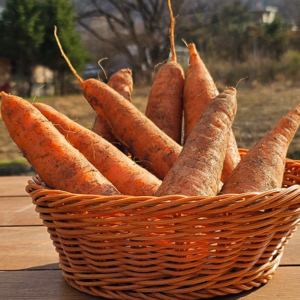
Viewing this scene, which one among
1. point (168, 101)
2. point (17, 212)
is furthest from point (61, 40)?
point (17, 212)

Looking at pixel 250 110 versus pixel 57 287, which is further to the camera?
pixel 250 110

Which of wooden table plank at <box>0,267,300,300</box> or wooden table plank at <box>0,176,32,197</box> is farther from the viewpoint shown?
wooden table plank at <box>0,176,32,197</box>

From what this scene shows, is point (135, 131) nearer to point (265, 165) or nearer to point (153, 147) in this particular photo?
point (153, 147)

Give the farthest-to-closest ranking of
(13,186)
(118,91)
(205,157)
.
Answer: (13,186) → (118,91) → (205,157)

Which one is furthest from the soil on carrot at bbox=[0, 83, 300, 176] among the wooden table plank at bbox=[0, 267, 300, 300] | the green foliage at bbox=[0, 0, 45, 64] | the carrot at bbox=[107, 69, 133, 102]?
the wooden table plank at bbox=[0, 267, 300, 300]

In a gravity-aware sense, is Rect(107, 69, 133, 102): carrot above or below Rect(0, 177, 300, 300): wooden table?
above

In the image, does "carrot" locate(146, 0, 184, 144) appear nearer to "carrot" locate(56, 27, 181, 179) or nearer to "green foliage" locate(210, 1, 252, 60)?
"carrot" locate(56, 27, 181, 179)

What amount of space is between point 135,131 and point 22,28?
4.29 feet

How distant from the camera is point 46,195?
0.60 meters

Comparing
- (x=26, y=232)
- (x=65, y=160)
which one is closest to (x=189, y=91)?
(x=65, y=160)

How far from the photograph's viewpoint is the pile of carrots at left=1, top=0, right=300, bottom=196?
2.46 ft

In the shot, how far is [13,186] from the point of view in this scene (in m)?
1.52

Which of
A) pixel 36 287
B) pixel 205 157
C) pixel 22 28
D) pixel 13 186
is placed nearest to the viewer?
pixel 36 287

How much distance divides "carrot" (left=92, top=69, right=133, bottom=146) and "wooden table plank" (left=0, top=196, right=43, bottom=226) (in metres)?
0.32
